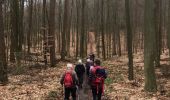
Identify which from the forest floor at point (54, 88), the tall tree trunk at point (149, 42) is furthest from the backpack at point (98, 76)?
the tall tree trunk at point (149, 42)

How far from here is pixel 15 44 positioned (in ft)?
76.5

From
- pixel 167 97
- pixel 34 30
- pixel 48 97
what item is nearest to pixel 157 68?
pixel 167 97

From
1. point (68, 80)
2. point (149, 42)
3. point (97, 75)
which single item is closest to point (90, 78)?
point (97, 75)

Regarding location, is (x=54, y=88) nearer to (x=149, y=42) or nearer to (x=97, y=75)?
(x=97, y=75)

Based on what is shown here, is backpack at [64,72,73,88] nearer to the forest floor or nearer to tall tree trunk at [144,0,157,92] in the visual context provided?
the forest floor

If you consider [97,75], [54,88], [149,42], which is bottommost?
[54,88]

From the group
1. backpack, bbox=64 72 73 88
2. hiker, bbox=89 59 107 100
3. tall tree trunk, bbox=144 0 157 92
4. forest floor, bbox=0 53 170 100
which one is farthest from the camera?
tall tree trunk, bbox=144 0 157 92

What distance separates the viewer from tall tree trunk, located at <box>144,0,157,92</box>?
46.2 ft

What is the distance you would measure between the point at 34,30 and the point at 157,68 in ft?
80.1

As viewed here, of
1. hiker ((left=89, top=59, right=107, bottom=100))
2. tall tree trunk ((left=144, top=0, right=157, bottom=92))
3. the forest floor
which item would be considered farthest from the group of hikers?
tall tree trunk ((left=144, top=0, right=157, bottom=92))

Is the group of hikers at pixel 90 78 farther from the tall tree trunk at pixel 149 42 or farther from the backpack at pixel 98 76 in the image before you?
the tall tree trunk at pixel 149 42

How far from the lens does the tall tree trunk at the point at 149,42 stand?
14.1m

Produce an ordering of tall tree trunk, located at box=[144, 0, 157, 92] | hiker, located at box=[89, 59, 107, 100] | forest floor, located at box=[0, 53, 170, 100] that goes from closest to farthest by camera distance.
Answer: hiker, located at box=[89, 59, 107, 100] < forest floor, located at box=[0, 53, 170, 100] < tall tree trunk, located at box=[144, 0, 157, 92]

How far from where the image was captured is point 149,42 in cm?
1417
